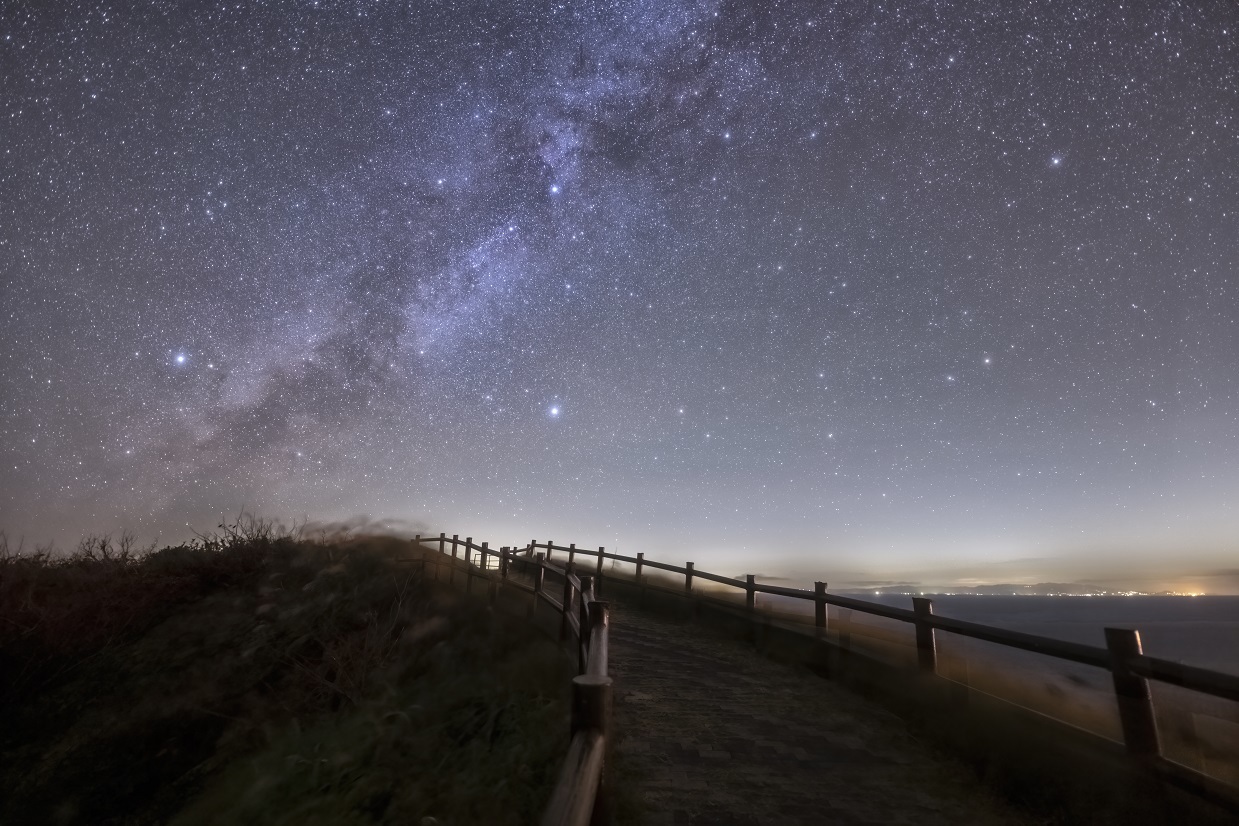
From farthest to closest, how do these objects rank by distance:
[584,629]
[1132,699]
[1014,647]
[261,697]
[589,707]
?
[261,697]
[584,629]
[1014,647]
[1132,699]
[589,707]

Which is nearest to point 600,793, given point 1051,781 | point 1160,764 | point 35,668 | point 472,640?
point 1051,781

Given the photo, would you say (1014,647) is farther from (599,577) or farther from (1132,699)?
(599,577)

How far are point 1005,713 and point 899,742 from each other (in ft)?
3.50

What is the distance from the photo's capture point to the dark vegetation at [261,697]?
6.68 m

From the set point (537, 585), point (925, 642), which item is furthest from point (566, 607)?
point (925, 642)

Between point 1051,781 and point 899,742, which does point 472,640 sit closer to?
point 899,742

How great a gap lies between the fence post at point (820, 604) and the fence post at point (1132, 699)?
4704 millimetres

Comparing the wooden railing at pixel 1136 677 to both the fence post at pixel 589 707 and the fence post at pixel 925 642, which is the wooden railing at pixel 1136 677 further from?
the fence post at pixel 589 707

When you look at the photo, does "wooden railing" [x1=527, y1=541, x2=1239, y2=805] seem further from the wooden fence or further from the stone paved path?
the stone paved path

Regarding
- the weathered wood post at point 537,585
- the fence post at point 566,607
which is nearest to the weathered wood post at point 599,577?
the weathered wood post at point 537,585

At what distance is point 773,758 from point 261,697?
34.4 feet

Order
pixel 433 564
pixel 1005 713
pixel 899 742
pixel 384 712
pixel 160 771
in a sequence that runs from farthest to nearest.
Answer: pixel 433 564
pixel 160 771
pixel 384 712
pixel 899 742
pixel 1005 713

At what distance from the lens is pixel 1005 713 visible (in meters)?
4.95

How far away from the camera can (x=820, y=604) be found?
29.5ft
